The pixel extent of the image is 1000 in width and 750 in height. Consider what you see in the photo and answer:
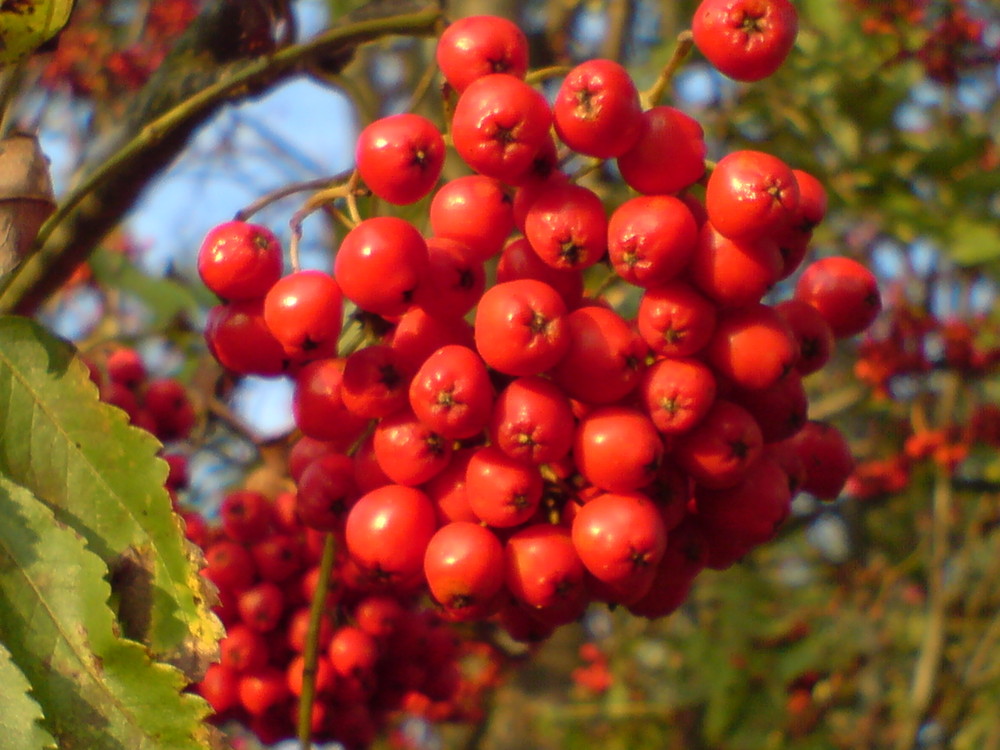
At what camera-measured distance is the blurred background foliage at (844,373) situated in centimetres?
329

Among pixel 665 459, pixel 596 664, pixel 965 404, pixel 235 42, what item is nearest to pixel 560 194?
pixel 665 459

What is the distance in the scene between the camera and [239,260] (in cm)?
140

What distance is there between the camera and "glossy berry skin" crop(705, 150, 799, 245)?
1306 millimetres

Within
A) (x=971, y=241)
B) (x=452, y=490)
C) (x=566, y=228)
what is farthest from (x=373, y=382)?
(x=971, y=241)

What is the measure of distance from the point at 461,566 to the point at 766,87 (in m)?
2.83

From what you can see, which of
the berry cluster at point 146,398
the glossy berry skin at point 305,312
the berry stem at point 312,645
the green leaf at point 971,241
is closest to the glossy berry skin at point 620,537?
the glossy berry skin at point 305,312

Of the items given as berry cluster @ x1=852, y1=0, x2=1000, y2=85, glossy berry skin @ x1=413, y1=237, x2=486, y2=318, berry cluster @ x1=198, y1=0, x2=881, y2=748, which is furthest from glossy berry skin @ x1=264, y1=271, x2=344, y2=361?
berry cluster @ x1=852, y1=0, x2=1000, y2=85

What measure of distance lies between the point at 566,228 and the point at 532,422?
10.2 inches

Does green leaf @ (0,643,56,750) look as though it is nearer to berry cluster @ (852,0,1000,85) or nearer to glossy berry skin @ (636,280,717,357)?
glossy berry skin @ (636,280,717,357)

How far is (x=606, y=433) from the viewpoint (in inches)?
52.9

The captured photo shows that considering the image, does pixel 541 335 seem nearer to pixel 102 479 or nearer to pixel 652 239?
pixel 652 239

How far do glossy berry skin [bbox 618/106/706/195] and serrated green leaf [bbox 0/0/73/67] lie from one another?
0.76m

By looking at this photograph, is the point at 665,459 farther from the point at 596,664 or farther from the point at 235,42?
the point at 596,664

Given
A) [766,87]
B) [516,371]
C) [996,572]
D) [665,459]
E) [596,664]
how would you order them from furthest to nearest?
[596,664]
[996,572]
[766,87]
[665,459]
[516,371]
